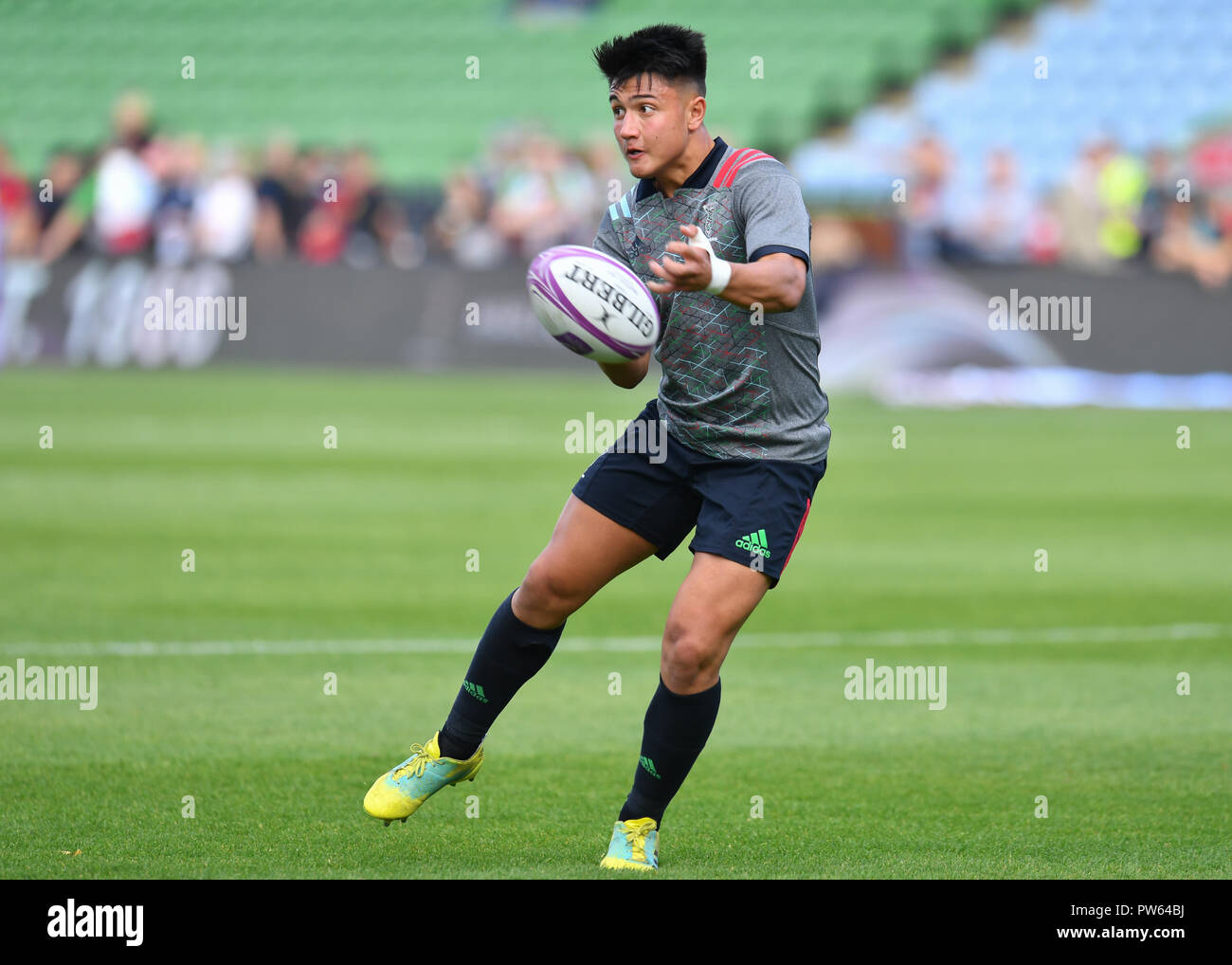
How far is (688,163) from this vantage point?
18.4 feet

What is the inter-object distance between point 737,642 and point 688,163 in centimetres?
445

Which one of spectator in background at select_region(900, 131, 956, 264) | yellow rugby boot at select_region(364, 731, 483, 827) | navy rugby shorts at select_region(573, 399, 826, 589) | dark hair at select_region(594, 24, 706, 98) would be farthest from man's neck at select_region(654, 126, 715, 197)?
spectator in background at select_region(900, 131, 956, 264)

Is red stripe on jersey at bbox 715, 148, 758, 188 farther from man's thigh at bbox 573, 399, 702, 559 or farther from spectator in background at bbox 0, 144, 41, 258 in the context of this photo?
spectator in background at bbox 0, 144, 41, 258

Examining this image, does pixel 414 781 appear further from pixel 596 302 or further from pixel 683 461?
pixel 596 302

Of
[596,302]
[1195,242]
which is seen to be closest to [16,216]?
[1195,242]

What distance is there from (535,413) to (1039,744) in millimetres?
13939

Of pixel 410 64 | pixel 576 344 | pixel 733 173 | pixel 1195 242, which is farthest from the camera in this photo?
pixel 410 64

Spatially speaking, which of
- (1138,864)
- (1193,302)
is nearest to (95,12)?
(1193,302)

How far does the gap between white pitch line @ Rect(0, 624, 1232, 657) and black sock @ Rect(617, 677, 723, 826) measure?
3.68m

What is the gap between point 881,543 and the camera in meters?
13.0

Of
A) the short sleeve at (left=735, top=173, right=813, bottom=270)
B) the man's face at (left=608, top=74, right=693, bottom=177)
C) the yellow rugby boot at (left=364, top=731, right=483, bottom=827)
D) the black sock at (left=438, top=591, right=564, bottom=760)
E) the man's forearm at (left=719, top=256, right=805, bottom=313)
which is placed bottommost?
the yellow rugby boot at (left=364, top=731, right=483, bottom=827)

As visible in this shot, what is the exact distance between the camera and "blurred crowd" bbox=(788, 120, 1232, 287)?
77.0 ft

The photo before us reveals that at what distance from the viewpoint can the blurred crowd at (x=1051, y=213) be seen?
23.5m
